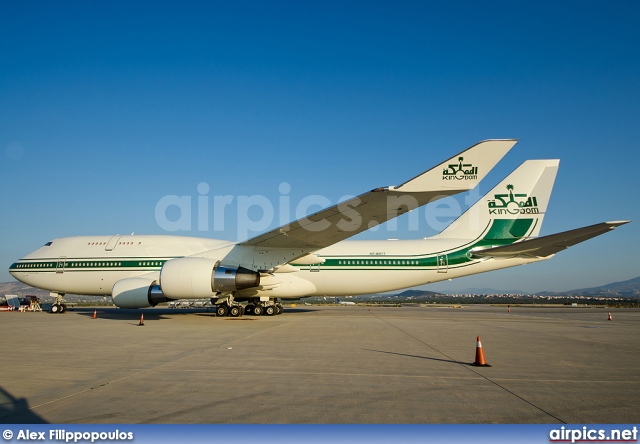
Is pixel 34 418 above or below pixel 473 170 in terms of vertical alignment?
below

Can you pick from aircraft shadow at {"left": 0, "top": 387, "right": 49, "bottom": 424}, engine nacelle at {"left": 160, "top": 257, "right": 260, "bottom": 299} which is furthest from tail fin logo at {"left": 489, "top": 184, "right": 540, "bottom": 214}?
aircraft shadow at {"left": 0, "top": 387, "right": 49, "bottom": 424}

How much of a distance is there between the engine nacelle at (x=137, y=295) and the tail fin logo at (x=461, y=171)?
1260 centimetres

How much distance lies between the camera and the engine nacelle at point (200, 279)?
16.2m

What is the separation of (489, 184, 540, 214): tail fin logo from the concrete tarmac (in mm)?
10996

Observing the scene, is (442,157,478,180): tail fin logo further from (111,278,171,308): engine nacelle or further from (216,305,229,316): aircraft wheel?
(111,278,171,308): engine nacelle

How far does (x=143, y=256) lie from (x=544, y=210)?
65.5 feet

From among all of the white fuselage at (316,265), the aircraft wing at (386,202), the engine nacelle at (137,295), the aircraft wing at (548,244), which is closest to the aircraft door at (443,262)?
the white fuselage at (316,265)

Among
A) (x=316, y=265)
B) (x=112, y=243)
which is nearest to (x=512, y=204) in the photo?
(x=316, y=265)

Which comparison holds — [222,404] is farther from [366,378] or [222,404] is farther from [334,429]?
[366,378]

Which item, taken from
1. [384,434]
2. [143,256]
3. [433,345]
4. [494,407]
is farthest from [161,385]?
[143,256]

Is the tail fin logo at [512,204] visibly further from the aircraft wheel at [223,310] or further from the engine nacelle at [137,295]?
the engine nacelle at [137,295]

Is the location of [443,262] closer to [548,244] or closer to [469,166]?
[548,244]

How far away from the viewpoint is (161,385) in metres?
5.74

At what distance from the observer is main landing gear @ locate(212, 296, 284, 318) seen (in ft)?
61.0
